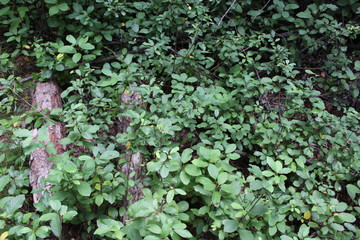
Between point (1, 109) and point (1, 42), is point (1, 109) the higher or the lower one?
the lower one

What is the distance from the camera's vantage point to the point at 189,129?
282cm

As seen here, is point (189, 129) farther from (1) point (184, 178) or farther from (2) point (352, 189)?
(2) point (352, 189)

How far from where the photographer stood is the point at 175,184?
1.94 m

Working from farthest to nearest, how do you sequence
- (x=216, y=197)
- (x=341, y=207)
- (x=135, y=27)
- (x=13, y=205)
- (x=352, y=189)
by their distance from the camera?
(x=135, y=27) → (x=352, y=189) → (x=341, y=207) → (x=216, y=197) → (x=13, y=205)

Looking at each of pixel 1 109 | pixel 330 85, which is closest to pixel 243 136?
pixel 330 85

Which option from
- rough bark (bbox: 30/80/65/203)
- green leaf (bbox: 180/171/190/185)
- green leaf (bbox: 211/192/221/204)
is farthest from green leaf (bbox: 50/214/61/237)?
green leaf (bbox: 211/192/221/204)

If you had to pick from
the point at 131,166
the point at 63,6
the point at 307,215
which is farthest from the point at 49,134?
the point at 307,215

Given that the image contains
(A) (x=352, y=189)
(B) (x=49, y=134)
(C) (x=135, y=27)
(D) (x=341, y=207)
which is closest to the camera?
A: (D) (x=341, y=207)

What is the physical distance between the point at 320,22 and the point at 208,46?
4.07ft

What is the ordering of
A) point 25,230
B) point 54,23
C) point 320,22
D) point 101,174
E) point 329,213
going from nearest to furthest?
point 25,230
point 101,174
point 329,213
point 320,22
point 54,23

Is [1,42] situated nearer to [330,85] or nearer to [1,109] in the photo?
[1,109]

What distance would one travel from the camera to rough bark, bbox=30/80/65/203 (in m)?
2.09

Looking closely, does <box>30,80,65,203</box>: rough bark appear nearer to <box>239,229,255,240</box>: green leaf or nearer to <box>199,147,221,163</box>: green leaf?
<box>199,147,221,163</box>: green leaf

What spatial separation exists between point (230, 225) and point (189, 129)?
124 cm
